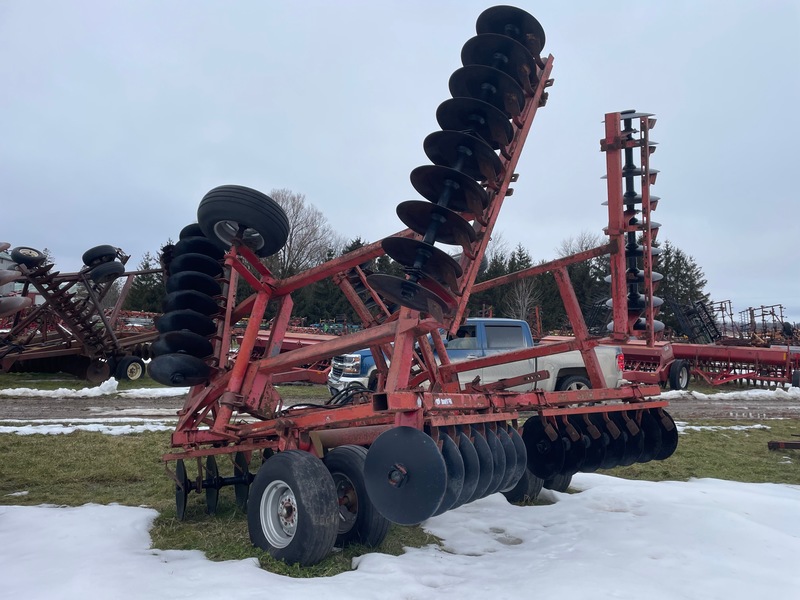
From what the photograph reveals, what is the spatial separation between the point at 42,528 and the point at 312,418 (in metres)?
2.07

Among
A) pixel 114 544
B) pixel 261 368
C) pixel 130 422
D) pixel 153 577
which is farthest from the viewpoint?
pixel 130 422

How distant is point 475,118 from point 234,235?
220cm

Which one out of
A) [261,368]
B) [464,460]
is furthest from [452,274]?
[261,368]

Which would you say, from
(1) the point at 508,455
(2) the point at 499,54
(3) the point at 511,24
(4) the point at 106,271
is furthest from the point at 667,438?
(4) the point at 106,271

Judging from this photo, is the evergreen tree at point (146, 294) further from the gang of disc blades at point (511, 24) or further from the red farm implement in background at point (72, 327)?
the gang of disc blades at point (511, 24)

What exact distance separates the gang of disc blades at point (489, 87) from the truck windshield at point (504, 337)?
25.7ft

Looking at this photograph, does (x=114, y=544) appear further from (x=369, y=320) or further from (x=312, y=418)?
(x=369, y=320)

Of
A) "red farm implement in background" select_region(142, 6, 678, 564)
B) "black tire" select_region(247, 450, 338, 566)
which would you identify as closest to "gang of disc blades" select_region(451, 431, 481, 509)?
Answer: "red farm implement in background" select_region(142, 6, 678, 564)

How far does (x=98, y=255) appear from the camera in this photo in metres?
14.6

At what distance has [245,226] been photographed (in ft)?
15.5

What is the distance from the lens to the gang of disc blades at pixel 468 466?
3.63 meters

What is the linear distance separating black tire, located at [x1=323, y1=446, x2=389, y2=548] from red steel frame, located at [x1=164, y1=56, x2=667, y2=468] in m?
0.19

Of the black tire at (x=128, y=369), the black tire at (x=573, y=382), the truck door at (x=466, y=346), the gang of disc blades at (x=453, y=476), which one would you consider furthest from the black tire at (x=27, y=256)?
the gang of disc blades at (x=453, y=476)

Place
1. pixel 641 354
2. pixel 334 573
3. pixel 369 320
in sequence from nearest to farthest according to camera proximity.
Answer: pixel 334 573 → pixel 369 320 → pixel 641 354
